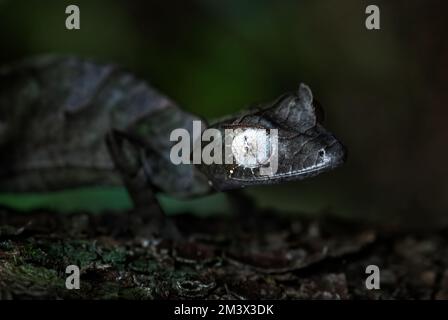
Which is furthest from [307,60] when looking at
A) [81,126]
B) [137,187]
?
[137,187]

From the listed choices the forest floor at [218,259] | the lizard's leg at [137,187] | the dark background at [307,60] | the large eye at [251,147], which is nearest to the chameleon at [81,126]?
the lizard's leg at [137,187]

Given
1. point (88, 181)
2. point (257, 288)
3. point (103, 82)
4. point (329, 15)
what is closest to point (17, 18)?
point (103, 82)

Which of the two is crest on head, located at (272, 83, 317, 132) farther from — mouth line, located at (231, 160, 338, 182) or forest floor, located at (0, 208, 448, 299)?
forest floor, located at (0, 208, 448, 299)

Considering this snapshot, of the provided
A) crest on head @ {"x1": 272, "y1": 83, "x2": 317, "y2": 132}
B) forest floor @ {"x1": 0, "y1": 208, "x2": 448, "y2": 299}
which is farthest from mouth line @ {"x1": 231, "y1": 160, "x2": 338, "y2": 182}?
forest floor @ {"x1": 0, "y1": 208, "x2": 448, "y2": 299}

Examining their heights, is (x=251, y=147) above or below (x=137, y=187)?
above

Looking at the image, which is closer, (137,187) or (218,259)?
(218,259)

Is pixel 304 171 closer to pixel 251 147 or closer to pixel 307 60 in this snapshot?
pixel 251 147

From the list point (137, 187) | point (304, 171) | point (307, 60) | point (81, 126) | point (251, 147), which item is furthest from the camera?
point (307, 60)
